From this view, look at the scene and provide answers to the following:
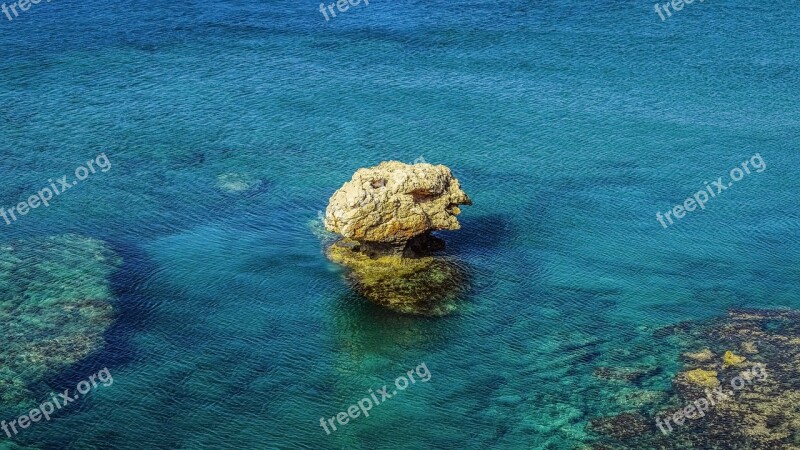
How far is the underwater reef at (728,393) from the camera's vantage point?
4169 centimetres

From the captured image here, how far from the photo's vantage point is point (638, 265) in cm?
5662

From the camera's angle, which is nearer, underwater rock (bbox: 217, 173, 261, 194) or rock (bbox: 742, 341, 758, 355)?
rock (bbox: 742, 341, 758, 355)

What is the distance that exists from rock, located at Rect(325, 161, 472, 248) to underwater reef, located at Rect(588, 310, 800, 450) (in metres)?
12.5

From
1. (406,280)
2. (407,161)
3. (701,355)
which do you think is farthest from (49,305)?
(701,355)

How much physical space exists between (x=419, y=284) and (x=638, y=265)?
12.6 metres

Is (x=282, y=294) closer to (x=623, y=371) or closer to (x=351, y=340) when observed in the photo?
(x=351, y=340)

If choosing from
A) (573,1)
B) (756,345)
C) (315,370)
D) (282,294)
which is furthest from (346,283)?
(573,1)

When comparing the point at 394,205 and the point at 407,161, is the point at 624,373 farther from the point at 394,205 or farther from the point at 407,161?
the point at 407,161

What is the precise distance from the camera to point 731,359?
46.8m

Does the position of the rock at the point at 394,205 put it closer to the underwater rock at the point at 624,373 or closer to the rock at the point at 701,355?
the underwater rock at the point at 624,373

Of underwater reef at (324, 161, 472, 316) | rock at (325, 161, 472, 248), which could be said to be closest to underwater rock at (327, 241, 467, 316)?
underwater reef at (324, 161, 472, 316)

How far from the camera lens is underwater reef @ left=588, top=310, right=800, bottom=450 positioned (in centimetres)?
4169

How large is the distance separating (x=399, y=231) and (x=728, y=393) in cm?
1747

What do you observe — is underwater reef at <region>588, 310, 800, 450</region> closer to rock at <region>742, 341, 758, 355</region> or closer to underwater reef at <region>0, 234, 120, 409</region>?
rock at <region>742, 341, 758, 355</region>
